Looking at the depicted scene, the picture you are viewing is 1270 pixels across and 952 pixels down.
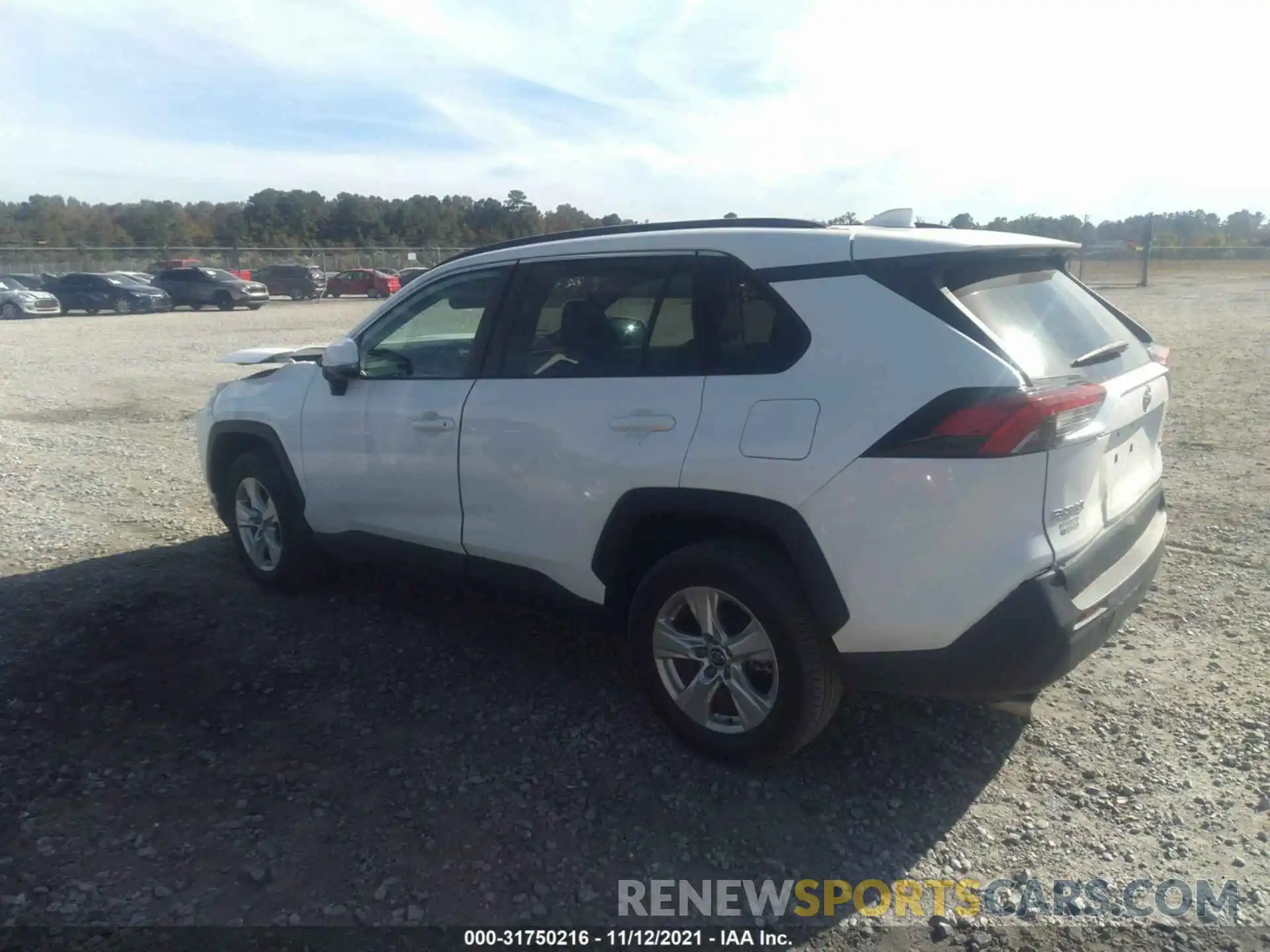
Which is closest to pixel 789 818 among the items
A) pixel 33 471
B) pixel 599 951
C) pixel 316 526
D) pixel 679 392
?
pixel 599 951

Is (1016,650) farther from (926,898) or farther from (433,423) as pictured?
(433,423)

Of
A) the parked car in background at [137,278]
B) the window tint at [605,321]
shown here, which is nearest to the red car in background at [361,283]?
the parked car in background at [137,278]

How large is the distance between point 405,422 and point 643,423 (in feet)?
4.50

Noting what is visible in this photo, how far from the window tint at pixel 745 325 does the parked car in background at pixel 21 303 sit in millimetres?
32830

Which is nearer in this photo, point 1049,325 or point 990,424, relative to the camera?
point 990,424

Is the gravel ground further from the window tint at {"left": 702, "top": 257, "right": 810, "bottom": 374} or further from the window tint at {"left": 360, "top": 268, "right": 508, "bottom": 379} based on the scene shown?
the window tint at {"left": 702, "top": 257, "right": 810, "bottom": 374}

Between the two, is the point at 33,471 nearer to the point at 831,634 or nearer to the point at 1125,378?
the point at 831,634

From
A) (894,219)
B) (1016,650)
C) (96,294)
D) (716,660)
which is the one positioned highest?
(894,219)

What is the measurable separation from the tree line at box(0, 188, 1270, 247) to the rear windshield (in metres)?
50.0

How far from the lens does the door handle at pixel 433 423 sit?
4.31 meters

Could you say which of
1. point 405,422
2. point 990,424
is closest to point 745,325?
point 990,424

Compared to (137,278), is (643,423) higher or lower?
lower

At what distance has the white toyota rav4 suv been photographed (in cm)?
302

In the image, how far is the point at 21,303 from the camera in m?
30.6
